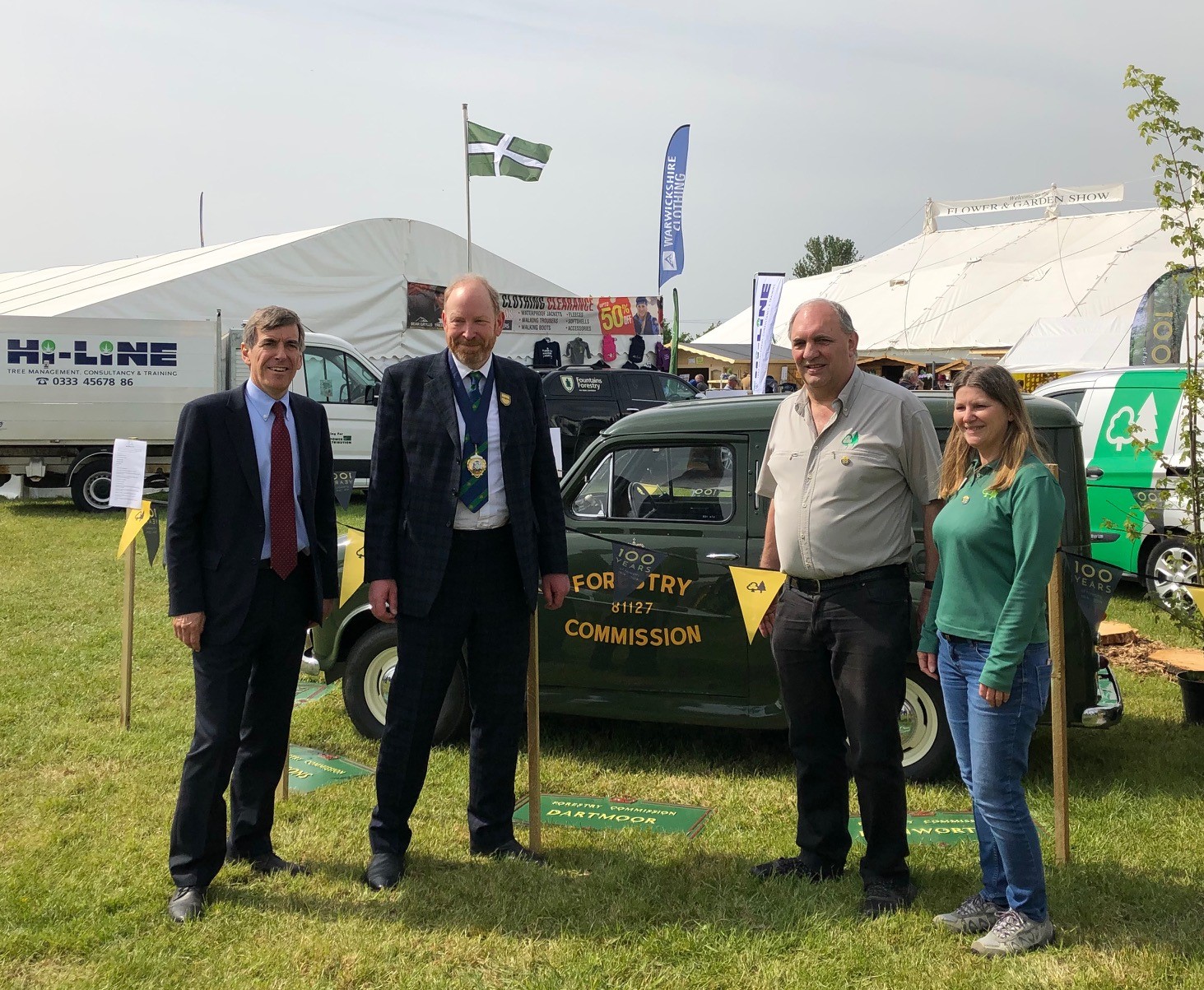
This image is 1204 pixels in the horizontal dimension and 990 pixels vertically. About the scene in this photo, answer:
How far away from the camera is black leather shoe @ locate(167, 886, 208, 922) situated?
365 centimetres

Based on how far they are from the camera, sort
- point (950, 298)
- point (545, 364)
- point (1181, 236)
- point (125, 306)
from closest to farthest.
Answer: point (1181, 236), point (125, 306), point (545, 364), point (950, 298)

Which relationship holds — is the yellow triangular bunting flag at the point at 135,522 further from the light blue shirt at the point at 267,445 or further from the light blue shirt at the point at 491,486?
the light blue shirt at the point at 491,486

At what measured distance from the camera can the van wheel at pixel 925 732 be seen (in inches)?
192

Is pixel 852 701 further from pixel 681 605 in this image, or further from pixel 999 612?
pixel 681 605

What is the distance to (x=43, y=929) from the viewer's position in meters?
3.59

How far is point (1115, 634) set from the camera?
7305mm

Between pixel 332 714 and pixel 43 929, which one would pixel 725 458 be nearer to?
pixel 332 714

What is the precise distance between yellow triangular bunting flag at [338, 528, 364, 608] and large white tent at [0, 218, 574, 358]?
18646 mm

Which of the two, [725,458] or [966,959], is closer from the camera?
[966,959]

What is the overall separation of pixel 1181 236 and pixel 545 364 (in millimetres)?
20513

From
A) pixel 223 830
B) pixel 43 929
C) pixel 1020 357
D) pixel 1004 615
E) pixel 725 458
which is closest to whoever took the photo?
pixel 1004 615

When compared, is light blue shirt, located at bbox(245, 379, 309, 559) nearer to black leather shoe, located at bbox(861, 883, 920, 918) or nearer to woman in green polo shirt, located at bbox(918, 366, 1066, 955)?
woman in green polo shirt, located at bbox(918, 366, 1066, 955)

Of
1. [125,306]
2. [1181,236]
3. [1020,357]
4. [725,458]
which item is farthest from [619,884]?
[125,306]

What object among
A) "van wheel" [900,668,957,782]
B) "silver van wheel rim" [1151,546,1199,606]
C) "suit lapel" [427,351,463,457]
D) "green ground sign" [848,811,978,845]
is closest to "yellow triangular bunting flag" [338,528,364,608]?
"suit lapel" [427,351,463,457]
